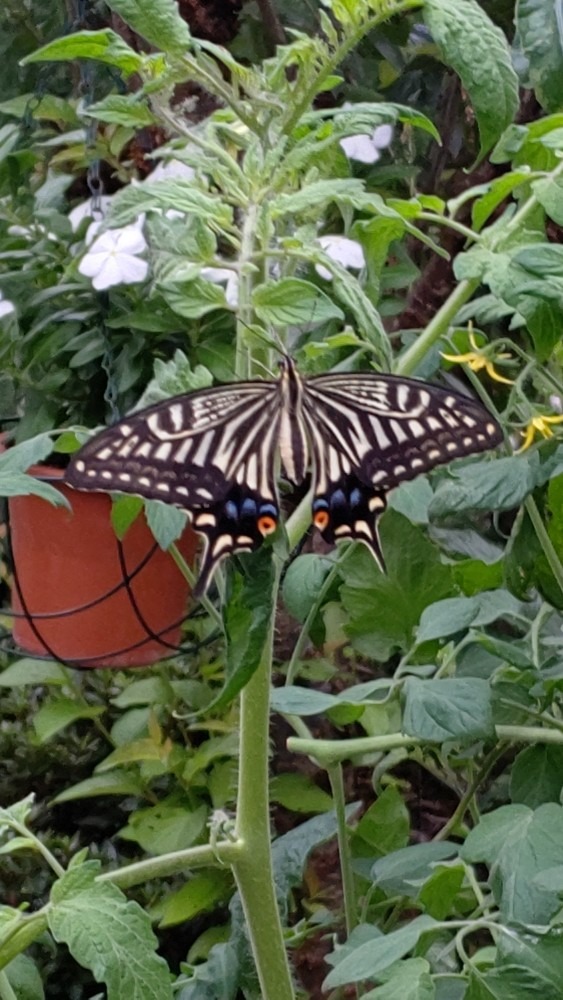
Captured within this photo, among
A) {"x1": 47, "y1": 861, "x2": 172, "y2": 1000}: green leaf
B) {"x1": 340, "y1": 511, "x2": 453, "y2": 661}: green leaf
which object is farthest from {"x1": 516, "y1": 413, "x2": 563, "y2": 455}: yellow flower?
{"x1": 47, "y1": 861, "x2": 172, "y2": 1000}: green leaf

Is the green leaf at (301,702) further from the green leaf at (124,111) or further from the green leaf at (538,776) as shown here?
the green leaf at (124,111)

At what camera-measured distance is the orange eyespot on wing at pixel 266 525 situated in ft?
1.71

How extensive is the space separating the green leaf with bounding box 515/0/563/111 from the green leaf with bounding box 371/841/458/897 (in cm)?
51

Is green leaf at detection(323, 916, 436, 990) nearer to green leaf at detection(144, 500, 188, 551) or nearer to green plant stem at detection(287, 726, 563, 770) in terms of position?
green plant stem at detection(287, 726, 563, 770)

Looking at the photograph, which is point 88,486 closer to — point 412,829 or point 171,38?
point 171,38

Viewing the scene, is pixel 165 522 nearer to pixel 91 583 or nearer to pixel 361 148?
pixel 91 583

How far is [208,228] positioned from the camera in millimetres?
560

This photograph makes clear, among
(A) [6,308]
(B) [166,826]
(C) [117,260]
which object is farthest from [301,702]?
(B) [166,826]

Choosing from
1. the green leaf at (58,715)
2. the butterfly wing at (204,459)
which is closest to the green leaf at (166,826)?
the green leaf at (58,715)

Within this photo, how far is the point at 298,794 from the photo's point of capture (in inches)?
49.0

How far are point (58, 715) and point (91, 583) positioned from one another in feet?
1.42

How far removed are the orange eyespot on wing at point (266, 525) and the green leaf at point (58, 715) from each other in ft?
3.05

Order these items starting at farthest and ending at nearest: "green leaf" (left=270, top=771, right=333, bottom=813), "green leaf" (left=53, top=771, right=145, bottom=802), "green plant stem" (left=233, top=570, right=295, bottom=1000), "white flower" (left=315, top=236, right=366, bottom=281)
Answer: "green leaf" (left=53, top=771, right=145, bottom=802)
"green leaf" (left=270, top=771, right=333, bottom=813)
"white flower" (left=315, top=236, right=366, bottom=281)
"green plant stem" (left=233, top=570, right=295, bottom=1000)

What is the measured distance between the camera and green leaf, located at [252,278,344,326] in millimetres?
521
